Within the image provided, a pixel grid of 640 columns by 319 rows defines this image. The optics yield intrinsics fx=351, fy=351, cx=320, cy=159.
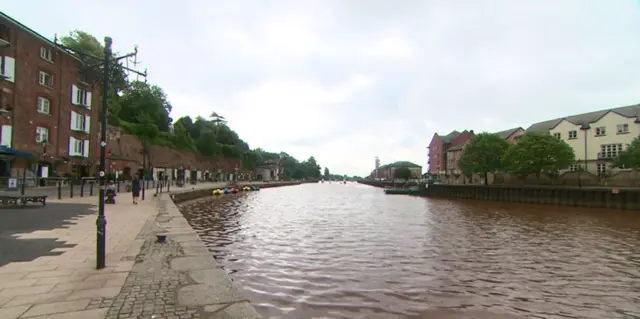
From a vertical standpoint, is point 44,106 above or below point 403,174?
above

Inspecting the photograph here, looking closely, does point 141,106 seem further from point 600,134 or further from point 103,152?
point 600,134

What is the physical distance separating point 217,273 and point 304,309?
1975 millimetres

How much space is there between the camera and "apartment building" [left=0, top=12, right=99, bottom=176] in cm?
2994

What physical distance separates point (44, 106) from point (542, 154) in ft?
200

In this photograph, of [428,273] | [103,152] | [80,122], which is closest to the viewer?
[103,152]

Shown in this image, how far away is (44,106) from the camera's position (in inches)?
1371

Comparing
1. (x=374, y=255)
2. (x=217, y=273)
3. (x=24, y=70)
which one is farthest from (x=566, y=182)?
(x=24, y=70)

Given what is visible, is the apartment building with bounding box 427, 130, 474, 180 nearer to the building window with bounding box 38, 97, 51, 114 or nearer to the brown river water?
the brown river water

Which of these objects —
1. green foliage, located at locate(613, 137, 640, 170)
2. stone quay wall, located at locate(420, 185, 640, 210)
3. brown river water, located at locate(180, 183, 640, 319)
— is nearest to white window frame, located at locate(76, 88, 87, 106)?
brown river water, located at locate(180, 183, 640, 319)

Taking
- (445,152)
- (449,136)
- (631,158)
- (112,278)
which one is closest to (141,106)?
(112,278)

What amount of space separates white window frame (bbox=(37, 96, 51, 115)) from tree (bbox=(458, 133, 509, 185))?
6292 cm

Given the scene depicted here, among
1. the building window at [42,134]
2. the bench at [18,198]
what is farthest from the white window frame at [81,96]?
the bench at [18,198]

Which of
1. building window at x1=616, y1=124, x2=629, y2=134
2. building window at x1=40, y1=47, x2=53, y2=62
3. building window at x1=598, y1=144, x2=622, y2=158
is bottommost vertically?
building window at x1=598, y1=144, x2=622, y2=158

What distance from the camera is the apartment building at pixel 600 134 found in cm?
5159
